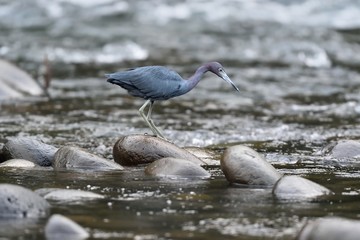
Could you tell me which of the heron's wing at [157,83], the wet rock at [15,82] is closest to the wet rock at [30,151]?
the heron's wing at [157,83]

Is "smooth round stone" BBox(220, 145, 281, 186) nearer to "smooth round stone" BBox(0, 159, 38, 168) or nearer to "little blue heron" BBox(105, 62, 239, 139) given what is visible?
"little blue heron" BBox(105, 62, 239, 139)

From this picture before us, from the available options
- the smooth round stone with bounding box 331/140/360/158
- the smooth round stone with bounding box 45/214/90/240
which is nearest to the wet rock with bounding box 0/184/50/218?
the smooth round stone with bounding box 45/214/90/240

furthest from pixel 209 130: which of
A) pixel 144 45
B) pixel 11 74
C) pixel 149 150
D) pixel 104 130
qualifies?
pixel 144 45

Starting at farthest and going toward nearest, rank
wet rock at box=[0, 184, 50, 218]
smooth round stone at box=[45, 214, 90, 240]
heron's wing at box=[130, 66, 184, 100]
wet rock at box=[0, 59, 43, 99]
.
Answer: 1. wet rock at box=[0, 59, 43, 99]
2. heron's wing at box=[130, 66, 184, 100]
3. wet rock at box=[0, 184, 50, 218]
4. smooth round stone at box=[45, 214, 90, 240]

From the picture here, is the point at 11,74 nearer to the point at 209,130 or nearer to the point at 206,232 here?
the point at 209,130

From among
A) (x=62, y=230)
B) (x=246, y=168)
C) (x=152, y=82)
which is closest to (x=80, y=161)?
(x=152, y=82)

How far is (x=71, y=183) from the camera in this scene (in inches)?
291

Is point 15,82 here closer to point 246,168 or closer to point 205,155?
point 205,155

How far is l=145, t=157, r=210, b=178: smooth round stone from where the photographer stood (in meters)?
7.76

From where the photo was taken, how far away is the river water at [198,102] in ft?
20.9

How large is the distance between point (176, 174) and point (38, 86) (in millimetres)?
6948

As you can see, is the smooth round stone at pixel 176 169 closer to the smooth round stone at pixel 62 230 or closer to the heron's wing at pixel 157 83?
the heron's wing at pixel 157 83

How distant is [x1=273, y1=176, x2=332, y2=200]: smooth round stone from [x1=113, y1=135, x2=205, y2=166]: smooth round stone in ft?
4.98

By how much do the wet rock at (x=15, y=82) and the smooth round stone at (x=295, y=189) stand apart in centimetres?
751
